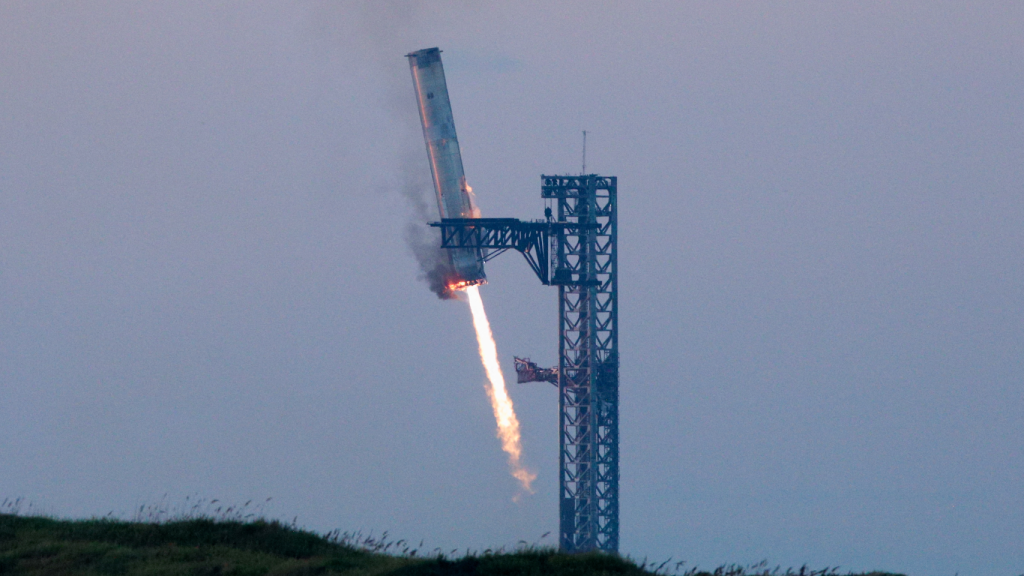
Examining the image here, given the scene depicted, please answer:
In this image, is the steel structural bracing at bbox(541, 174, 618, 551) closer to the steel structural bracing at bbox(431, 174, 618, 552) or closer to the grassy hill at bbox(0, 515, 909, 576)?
the steel structural bracing at bbox(431, 174, 618, 552)

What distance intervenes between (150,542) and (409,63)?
124 ft

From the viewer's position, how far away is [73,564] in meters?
27.6

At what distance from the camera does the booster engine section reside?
2472 inches

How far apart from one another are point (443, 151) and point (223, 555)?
121 feet

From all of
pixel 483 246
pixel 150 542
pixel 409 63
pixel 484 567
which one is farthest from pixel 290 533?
pixel 409 63

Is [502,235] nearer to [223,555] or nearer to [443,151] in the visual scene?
[443,151]

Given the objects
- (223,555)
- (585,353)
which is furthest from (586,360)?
(223,555)

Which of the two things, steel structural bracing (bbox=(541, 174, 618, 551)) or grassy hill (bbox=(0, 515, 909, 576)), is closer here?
grassy hill (bbox=(0, 515, 909, 576))

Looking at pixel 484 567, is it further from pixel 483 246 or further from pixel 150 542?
pixel 483 246

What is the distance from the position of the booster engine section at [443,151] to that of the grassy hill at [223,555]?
3318cm

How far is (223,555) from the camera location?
27.9m

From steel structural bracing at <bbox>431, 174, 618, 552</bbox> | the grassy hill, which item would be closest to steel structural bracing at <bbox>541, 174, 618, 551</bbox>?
Result: steel structural bracing at <bbox>431, 174, 618, 552</bbox>

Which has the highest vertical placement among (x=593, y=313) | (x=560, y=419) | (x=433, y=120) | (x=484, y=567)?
(x=433, y=120)

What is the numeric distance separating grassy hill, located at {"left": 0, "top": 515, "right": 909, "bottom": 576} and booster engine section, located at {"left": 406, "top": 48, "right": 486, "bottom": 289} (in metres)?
33.2
